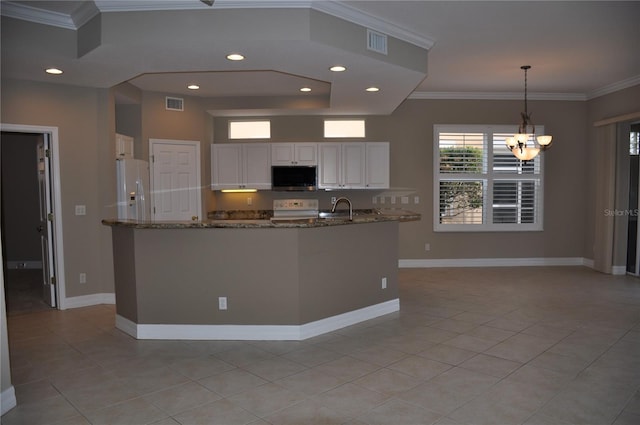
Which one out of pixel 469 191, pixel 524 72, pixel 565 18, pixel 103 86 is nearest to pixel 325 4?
pixel 565 18

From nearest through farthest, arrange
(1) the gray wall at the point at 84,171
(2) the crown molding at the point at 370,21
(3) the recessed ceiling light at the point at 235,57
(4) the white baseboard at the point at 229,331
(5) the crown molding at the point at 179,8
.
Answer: (5) the crown molding at the point at 179,8
(2) the crown molding at the point at 370,21
(3) the recessed ceiling light at the point at 235,57
(4) the white baseboard at the point at 229,331
(1) the gray wall at the point at 84,171

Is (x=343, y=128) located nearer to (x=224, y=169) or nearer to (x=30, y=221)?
(x=224, y=169)

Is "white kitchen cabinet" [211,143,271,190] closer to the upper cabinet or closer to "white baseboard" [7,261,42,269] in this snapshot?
the upper cabinet

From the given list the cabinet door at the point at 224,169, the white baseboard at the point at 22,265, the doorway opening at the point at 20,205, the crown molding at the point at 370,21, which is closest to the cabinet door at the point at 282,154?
the cabinet door at the point at 224,169

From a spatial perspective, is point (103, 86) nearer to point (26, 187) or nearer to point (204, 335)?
point (204, 335)

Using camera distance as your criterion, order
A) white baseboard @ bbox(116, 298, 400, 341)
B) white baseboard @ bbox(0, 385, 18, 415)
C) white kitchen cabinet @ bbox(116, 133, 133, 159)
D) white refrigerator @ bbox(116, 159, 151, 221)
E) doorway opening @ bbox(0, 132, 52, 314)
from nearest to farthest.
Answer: white baseboard @ bbox(0, 385, 18, 415) < white baseboard @ bbox(116, 298, 400, 341) < white refrigerator @ bbox(116, 159, 151, 221) < white kitchen cabinet @ bbox(116, 133, 133, 159) < doorway opening @ bbox(0, 132, 52, 314)

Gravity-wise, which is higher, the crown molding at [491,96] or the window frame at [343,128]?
the crown molding at [491,96]

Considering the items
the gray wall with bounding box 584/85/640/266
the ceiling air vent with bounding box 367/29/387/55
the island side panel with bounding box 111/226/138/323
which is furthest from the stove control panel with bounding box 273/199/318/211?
the gray wall with bounding box 584/85/640/266

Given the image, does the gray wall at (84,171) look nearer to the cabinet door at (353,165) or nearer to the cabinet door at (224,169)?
the cabinet door at (224,169)

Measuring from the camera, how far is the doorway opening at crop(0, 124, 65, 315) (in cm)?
531

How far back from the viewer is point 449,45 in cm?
500

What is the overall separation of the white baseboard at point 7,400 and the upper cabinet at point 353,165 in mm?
5103

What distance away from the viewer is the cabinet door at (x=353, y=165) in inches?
289

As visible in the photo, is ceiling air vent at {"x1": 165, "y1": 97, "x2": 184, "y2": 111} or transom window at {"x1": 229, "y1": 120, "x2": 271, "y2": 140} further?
transom window at {"x1": 229, "y1": 120, "x2": 271, "y2": 140}
